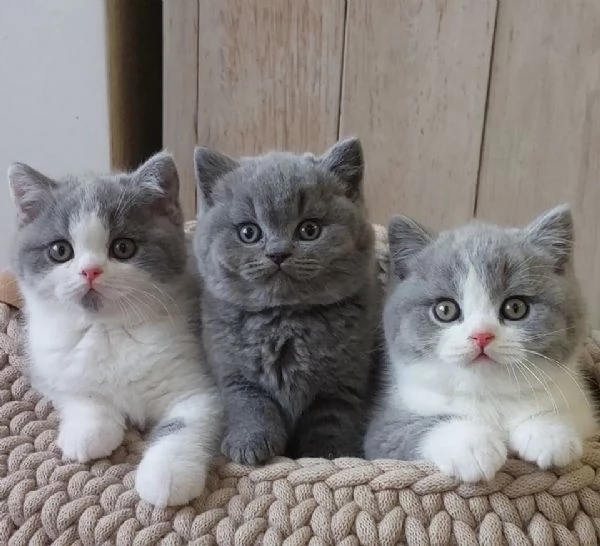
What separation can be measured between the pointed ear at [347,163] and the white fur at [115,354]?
0.30 meters

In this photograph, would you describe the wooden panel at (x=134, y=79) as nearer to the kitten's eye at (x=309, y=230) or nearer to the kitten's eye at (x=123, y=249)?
the kitten's eye at (x=123, y=249)

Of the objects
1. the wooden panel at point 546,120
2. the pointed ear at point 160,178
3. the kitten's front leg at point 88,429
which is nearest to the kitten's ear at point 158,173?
the pointed ear at point 160,178

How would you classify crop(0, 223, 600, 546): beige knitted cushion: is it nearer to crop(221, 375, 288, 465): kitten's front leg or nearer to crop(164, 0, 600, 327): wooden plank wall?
crop(221, 375, 288, 465): kitten's front leg

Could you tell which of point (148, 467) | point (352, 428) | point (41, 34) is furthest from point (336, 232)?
point (41, 34)

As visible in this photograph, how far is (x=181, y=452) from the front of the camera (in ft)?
3.11

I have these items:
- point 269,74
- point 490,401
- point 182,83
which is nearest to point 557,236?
point 490,401

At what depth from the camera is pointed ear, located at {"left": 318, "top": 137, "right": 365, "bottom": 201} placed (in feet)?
3.50

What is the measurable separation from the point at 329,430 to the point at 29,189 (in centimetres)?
55

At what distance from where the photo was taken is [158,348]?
3.65 feet

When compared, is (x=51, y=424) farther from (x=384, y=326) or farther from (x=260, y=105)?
(x=260, y=105)

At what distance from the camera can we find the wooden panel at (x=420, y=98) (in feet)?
4.95

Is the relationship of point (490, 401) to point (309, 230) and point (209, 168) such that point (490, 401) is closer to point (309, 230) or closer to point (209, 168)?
point (309, 230)

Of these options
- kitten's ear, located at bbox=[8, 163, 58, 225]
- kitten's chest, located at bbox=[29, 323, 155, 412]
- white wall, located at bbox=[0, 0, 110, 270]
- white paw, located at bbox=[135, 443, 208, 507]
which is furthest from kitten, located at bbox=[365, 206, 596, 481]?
white wall, located at bbox=[0, 0, 110, 270]

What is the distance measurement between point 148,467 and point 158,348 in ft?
0.76
